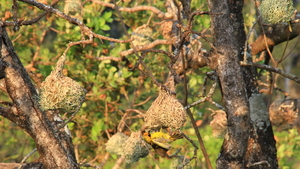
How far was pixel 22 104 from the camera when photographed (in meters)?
2.35

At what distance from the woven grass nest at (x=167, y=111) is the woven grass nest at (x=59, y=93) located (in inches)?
16.9

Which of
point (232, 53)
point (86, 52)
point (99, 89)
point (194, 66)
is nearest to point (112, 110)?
point (99, 89)

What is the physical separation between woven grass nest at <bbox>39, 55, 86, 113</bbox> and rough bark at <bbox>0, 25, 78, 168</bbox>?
0.11m

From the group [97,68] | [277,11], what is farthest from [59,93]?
[97,68]

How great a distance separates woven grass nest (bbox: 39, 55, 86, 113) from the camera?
223cm

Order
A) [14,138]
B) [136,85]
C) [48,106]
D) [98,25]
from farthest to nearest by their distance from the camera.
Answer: [14,138] → [136,85] → [98,25] → [48,106]

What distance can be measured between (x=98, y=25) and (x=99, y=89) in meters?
0.69

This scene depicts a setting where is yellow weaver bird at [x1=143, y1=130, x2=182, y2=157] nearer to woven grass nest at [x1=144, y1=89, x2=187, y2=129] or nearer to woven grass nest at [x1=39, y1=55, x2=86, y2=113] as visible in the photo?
woven grass nest at [x1=144, y1=89, x2=187, y2=129]

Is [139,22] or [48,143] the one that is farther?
[139,22]

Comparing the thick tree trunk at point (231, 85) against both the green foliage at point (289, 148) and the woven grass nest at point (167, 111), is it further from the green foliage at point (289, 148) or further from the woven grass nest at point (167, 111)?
the green foliage at point (289, 148)

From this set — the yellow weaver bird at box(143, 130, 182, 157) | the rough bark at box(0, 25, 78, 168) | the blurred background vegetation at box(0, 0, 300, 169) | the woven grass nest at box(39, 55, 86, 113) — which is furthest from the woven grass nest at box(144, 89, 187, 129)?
the blurred background vegetation at box(0, 0, 300, 169)

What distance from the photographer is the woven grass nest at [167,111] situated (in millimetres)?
2334

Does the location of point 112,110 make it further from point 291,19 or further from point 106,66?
point 291,19

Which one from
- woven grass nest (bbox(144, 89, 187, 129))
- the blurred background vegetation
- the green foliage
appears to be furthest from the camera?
the green foliage
